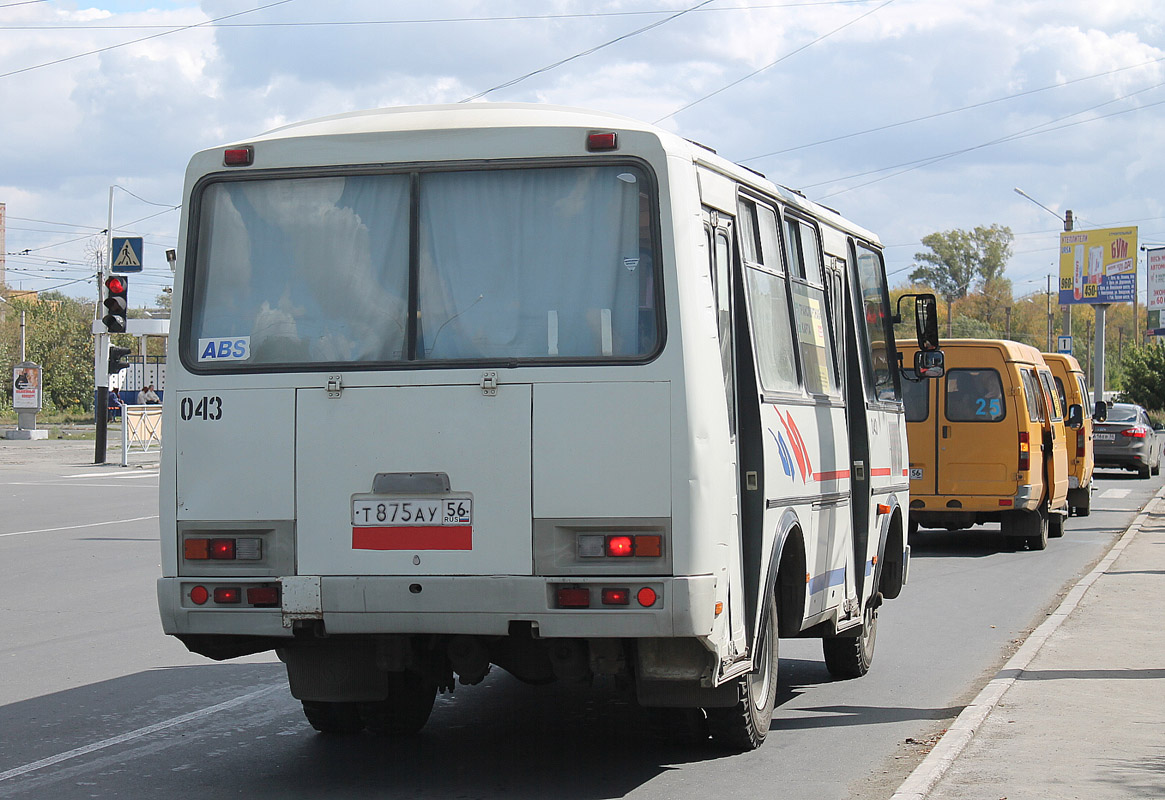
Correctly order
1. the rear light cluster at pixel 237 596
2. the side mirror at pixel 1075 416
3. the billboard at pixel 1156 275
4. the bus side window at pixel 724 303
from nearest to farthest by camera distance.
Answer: the rear light cluster at pixel 237 596, the bus side window at pixel 724 303, the side mirror at pixel 1075 416, the billboard at pixel 1156 275

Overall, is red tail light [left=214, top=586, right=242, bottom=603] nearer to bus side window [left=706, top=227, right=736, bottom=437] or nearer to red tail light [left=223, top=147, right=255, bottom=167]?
red tail light [left=223, top=147, right=255, bottom=167]

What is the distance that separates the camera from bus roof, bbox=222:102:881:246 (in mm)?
6125

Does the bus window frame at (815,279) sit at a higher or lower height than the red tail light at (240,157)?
lower

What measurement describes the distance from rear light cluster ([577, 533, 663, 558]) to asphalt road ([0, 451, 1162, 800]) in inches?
46.6

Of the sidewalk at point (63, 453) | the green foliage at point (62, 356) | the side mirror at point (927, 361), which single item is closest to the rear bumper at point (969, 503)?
the side mirror at point (927, 361)

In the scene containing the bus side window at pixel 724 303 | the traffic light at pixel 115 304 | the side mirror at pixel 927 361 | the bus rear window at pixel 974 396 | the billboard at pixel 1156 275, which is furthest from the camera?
the billboard at pixel 1156 275

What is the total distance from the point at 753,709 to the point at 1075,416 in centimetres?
1440

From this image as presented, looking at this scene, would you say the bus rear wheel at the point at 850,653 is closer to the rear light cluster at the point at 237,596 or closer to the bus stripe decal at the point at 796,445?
the bus stripe decal at the point at 796,445

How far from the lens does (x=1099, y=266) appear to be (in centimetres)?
5594

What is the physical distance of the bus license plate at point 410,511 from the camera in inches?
234

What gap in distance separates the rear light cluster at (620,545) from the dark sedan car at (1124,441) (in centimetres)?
2921

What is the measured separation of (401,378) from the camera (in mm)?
6047

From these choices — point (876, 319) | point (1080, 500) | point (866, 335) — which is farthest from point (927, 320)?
point (1080, 500)

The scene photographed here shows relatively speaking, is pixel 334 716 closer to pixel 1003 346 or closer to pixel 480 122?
pixel 480 122
